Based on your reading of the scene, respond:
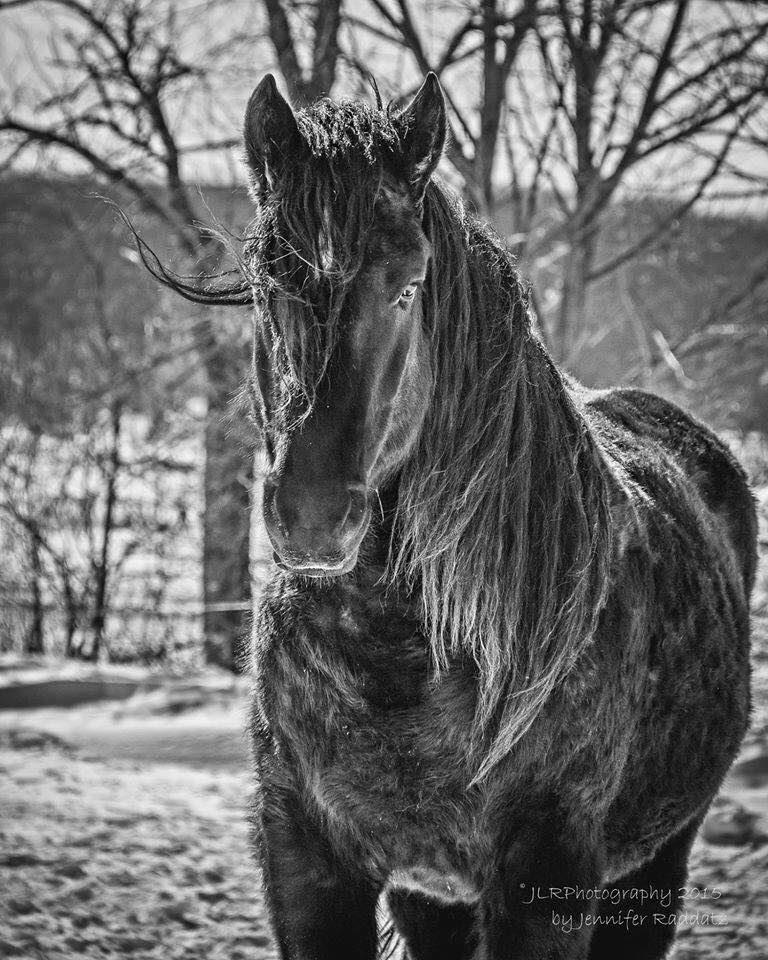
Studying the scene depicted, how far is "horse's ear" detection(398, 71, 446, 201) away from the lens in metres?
1.81

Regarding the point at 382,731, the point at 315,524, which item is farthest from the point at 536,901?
the point at 315,524

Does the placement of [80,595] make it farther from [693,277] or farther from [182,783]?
[693,277]

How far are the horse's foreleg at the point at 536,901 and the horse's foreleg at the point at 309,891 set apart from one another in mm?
273

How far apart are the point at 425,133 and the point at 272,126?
0.28m

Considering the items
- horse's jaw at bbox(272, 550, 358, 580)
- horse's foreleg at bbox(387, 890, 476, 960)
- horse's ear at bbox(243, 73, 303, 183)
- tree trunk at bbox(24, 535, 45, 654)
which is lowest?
horse's foreleg at bbox(387, 890, 476, 960)

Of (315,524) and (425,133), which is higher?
(425,133)

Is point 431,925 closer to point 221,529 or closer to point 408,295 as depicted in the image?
point 408,295

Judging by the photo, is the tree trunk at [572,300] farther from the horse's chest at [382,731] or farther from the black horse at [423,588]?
the horse's chest at [382,731]

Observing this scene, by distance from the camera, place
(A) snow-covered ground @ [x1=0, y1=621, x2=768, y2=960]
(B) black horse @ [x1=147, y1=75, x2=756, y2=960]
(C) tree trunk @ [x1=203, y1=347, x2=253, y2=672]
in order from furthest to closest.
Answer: (C) tree trunk @ [x1=203, y1=347, x2=253, y2=672] < (A) snow-covered ground @ [x1=0, y1=621, x2=768, y2=960] < (B) black horse @ [x1=147, y1=75, x2=756, y2=960]

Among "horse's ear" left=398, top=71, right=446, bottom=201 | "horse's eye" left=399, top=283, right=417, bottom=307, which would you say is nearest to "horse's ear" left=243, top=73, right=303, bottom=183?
"horse's ear" left=398, top=71, right=446, bottom=201

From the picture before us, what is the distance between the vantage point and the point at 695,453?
3.14 metres

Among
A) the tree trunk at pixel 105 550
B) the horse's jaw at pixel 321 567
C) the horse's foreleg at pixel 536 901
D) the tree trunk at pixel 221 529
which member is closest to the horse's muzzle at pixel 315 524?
the horse's jaw at pixel 321 567

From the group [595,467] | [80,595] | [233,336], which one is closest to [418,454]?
[595,467]

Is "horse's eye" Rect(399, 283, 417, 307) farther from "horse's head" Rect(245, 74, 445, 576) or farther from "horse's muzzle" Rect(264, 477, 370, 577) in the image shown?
"horse's muzzle" Rect(264, 477, 370, 577)
